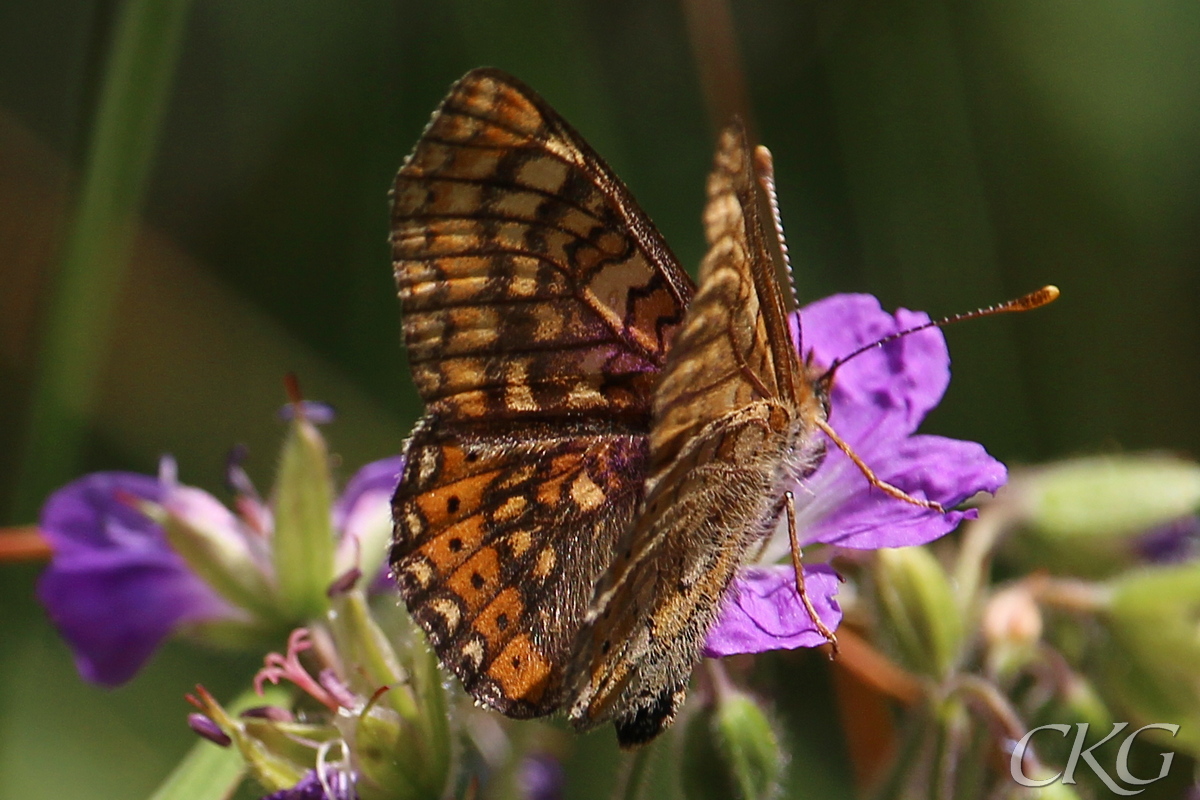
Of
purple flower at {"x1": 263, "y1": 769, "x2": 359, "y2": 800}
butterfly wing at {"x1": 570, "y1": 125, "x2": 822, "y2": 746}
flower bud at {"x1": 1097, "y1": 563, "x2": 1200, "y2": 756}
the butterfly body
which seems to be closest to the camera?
butterfly wing at {"x1": 570, "y1": 125, "x2": 822, "y2": 746}

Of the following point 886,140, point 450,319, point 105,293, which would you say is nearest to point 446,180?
point 450,319

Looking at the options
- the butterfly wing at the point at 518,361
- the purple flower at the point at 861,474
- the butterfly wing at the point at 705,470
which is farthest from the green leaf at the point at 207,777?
the purple flower at the point at 861,474

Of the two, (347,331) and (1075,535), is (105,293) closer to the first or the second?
(347,331)

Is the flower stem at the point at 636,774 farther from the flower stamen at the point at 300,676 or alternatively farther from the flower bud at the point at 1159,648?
the flower bud at the point at 1159,648

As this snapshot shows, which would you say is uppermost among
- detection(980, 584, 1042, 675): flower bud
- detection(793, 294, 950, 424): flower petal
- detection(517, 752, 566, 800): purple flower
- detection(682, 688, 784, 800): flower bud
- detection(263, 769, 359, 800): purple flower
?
detection(793, 294, 950, 424): flower petal

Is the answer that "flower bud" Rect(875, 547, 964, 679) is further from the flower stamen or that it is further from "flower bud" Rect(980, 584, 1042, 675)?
the flower stamen

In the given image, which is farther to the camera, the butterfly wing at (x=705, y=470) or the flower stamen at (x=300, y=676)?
the flower stamen at (x=300, y=676)

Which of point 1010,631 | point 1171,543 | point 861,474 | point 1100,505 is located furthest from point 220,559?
A: point 1171,543

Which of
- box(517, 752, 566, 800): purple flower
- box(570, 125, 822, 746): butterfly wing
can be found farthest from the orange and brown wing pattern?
box(517, 752, 566, 800): purple flower
